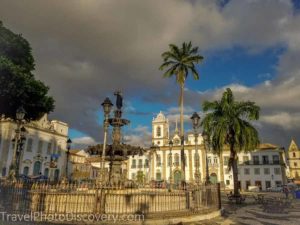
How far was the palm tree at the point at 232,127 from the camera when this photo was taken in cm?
2352

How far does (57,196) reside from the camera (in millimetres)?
11727

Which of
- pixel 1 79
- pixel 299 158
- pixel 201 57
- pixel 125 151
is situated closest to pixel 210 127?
pixel 201 57

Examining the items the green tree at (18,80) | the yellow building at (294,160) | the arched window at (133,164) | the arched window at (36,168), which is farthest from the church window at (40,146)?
the yellow building at (294,160)

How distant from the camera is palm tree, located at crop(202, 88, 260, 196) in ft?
77.2

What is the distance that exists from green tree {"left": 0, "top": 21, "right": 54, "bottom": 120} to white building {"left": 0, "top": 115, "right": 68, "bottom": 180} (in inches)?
709

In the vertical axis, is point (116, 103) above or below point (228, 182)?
above

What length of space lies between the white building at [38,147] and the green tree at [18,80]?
18009 millimetres

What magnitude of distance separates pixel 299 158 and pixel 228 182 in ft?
250

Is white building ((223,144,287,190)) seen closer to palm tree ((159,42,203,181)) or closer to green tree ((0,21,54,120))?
palm tree ((159,42,203,181))

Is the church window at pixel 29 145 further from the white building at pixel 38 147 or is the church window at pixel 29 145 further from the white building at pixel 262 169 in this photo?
the white building at pixel 262 169

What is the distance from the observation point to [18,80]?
A: 17.7m

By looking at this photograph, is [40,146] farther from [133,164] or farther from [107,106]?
[107,106]

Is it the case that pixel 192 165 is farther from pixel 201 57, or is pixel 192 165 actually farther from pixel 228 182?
pixel 201 57

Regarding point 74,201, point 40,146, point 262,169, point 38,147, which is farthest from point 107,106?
point 262,169
